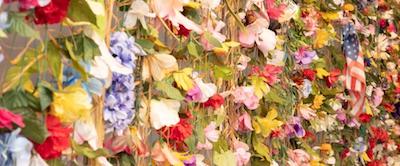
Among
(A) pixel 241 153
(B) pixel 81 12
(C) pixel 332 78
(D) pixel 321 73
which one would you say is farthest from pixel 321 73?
(B) pixel 81 12

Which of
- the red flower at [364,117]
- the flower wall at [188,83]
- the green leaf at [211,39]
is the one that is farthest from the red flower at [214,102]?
the red flower at [364,117]

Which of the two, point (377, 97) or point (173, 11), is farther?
point (377, 97)

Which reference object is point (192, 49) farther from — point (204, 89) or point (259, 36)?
point (259, 36)

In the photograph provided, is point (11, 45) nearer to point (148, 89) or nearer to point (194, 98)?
point (148, 89)

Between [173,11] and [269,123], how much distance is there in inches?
19.2

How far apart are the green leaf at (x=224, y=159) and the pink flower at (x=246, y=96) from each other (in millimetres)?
115

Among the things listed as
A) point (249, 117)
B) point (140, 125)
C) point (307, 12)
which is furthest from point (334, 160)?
point (140, 125)

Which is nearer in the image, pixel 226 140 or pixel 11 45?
pixel 11 45

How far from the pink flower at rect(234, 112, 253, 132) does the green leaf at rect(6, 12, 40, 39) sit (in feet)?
2.28

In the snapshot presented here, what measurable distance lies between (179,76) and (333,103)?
944 mm

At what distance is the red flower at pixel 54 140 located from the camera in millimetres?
673

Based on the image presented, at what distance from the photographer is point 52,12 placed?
2.18 feet

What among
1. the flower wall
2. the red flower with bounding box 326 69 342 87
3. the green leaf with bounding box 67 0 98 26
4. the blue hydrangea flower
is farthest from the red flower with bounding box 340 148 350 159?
the green leaf with bounding box 67 0 98 26

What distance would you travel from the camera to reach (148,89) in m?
0.93
